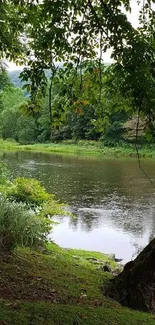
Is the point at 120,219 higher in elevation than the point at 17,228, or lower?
lower

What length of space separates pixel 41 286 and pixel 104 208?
11.9m

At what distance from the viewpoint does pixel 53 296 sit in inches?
178

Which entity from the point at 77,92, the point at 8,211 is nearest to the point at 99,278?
the point at 8,211

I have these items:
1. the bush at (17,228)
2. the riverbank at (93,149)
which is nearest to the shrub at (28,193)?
the bush at (17,228)

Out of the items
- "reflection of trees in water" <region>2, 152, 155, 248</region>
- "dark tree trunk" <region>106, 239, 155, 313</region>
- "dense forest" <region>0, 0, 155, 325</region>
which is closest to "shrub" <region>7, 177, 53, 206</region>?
"dense forest" <region>0, 0, 155, 325</region>

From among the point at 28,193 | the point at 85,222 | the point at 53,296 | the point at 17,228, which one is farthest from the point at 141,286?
the point at 85,222

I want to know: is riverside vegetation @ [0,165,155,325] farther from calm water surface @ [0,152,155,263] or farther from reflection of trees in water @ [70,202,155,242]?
reflection of trees in water @ [70,202,155,242]

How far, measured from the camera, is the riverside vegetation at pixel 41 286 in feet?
12.4

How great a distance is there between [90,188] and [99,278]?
51.2 ft

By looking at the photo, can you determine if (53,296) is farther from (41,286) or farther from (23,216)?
(23,216)

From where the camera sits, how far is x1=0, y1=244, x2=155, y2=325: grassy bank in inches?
146

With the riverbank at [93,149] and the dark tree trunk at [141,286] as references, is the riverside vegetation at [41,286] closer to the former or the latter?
the dark tree trunk at [141,286]

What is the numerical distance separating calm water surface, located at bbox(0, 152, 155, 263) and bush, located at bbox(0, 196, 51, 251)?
378 centimetres

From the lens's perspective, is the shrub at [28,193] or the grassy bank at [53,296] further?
the shrub at [28,193]
